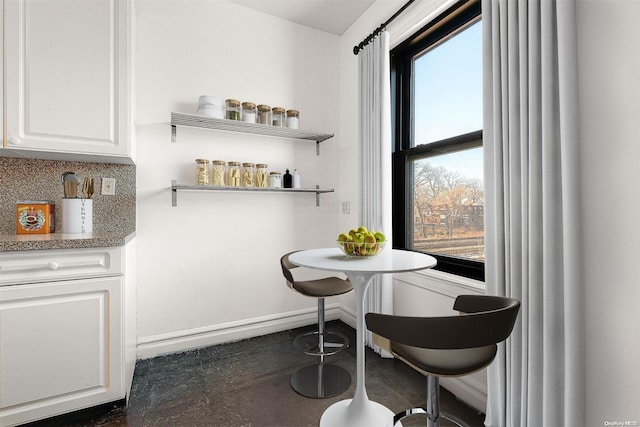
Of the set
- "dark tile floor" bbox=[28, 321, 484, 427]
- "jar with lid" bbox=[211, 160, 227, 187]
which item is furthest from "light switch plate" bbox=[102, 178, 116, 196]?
"dark tile floor" bbox=[28, 321, 484, 427]

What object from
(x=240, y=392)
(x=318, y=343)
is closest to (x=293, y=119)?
(x=318, y=343)

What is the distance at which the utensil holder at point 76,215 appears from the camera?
1953 mm

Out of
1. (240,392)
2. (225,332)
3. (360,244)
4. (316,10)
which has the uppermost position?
(316,10)

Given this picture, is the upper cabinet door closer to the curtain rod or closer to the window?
the curtain rod

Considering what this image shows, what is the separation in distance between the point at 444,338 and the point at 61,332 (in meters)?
1.87

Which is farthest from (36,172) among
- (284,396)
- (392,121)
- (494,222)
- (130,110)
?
(494,222)

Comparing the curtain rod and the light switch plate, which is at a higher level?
the curtain rod

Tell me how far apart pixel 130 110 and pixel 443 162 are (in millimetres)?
2152

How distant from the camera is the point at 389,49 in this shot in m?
2.57

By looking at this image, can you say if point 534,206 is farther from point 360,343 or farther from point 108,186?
point 108,186

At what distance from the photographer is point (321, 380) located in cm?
205

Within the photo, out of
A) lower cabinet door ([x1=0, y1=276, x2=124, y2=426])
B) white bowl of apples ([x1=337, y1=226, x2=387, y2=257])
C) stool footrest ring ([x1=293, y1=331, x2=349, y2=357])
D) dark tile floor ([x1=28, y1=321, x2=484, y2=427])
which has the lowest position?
dark tile floor ([x1=28, y1=321, x2=484, y2=427])

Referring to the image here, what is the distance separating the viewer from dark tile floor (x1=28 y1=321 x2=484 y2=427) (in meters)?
1.69

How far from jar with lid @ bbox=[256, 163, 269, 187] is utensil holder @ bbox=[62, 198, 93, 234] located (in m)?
1.20
